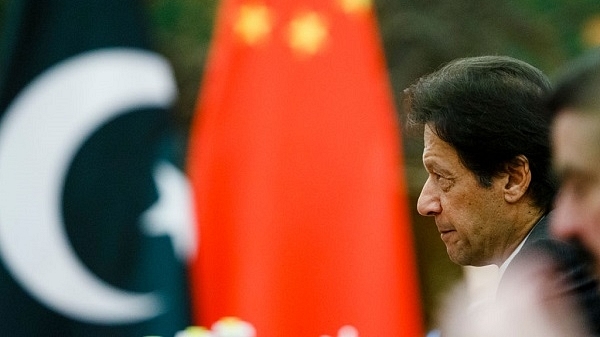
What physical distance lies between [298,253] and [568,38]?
3014mm

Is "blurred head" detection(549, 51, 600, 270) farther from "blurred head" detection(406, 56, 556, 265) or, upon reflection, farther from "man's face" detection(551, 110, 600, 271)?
"blurred head" detection(406, 56, 556, 265)

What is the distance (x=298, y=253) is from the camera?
3.38 metres

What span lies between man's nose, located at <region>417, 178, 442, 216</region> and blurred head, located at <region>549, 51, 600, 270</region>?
88 centimetres

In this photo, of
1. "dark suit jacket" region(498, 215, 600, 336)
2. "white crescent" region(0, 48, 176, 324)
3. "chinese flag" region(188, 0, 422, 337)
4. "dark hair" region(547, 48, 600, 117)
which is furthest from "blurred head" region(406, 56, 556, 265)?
"white crescent" region(0, 48, 176, 324)

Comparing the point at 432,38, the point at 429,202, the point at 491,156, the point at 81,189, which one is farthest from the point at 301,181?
the point at 432,38

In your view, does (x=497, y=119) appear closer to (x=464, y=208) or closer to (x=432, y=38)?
(x=464, y=208)

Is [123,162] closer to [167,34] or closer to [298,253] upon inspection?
[298,253]

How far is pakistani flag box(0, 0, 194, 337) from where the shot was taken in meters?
3.12

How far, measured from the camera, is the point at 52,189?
314 centimetres

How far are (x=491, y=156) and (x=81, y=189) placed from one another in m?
1.33

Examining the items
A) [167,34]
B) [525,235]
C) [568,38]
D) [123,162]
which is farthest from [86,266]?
[568,38]

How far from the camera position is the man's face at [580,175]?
4.97 ft

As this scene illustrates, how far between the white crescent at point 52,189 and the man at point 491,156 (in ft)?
3.61

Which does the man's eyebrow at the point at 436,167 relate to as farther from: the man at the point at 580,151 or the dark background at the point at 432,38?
the dark background at the point at 432,38
